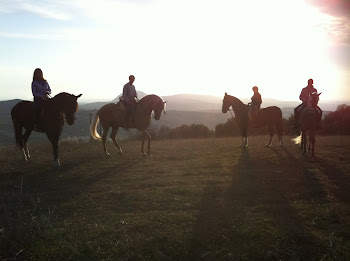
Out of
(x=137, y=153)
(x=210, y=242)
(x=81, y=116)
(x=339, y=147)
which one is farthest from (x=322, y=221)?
(x=81, y=116)

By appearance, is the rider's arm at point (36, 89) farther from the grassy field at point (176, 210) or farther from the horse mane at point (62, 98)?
the grassy field at point (176, 210)

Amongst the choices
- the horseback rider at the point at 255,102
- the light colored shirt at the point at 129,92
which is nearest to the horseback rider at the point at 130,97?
the light colored shirt at the point at 129,92

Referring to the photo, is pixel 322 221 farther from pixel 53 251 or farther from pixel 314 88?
pixel 314 88

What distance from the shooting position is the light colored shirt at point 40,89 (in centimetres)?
1068

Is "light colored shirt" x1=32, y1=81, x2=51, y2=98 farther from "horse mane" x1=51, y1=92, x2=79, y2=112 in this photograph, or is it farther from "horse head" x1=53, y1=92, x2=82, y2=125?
"horse head" x1=53, y1=92, x2=82, y2=125

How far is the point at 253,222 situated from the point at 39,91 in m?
8.38

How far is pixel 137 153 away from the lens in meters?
14.3

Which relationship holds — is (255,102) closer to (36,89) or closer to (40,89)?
(40,89)

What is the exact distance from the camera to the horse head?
34.7 ft

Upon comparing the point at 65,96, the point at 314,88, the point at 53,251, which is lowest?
the point at 53,251

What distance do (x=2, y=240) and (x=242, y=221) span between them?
4068 mm

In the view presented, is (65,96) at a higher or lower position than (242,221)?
higher

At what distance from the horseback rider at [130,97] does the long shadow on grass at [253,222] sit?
223 inches

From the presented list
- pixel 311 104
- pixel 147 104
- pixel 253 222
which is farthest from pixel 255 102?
pixel 253 222
